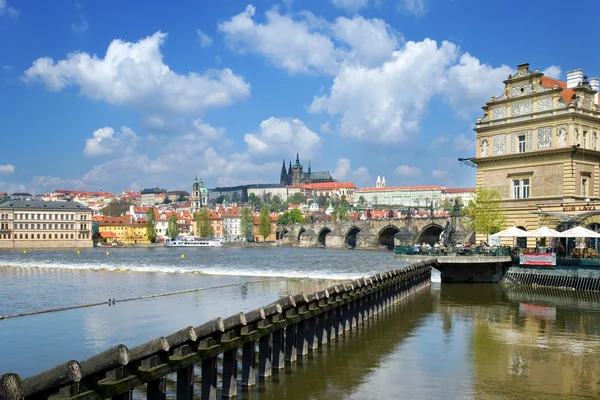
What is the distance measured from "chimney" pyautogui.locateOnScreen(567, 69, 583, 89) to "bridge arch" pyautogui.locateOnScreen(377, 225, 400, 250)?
321 ft

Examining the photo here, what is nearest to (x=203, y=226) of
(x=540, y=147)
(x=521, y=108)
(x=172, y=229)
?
(x=172, y=229)

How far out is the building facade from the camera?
5719 inches

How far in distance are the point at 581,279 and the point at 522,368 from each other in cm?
2249

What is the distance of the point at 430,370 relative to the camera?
61.4ft

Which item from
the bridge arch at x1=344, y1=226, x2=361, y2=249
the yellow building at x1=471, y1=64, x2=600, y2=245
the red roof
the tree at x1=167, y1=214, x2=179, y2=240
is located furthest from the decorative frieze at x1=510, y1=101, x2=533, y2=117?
the tree at x1=167, y1=214, x2=179, y2=240

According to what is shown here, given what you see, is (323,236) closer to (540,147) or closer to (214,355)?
(540,147)

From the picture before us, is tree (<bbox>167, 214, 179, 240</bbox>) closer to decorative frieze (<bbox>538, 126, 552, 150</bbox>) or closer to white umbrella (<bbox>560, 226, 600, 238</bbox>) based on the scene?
decorative frieze (<bbox>538, 126, 552, 150</bbox>)

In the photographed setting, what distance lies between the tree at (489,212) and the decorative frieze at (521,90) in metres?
7.86

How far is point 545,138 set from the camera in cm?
4725

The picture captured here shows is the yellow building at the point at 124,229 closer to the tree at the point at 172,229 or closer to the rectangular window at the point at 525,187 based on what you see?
the tree at the point at 172,229

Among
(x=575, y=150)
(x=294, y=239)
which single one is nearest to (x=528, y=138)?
(x=575, y=150)

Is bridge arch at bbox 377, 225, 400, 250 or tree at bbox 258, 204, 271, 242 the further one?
tree at bbox 258, 204, 271, 242

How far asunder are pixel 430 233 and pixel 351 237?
122ft

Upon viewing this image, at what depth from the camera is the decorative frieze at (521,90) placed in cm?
4831
